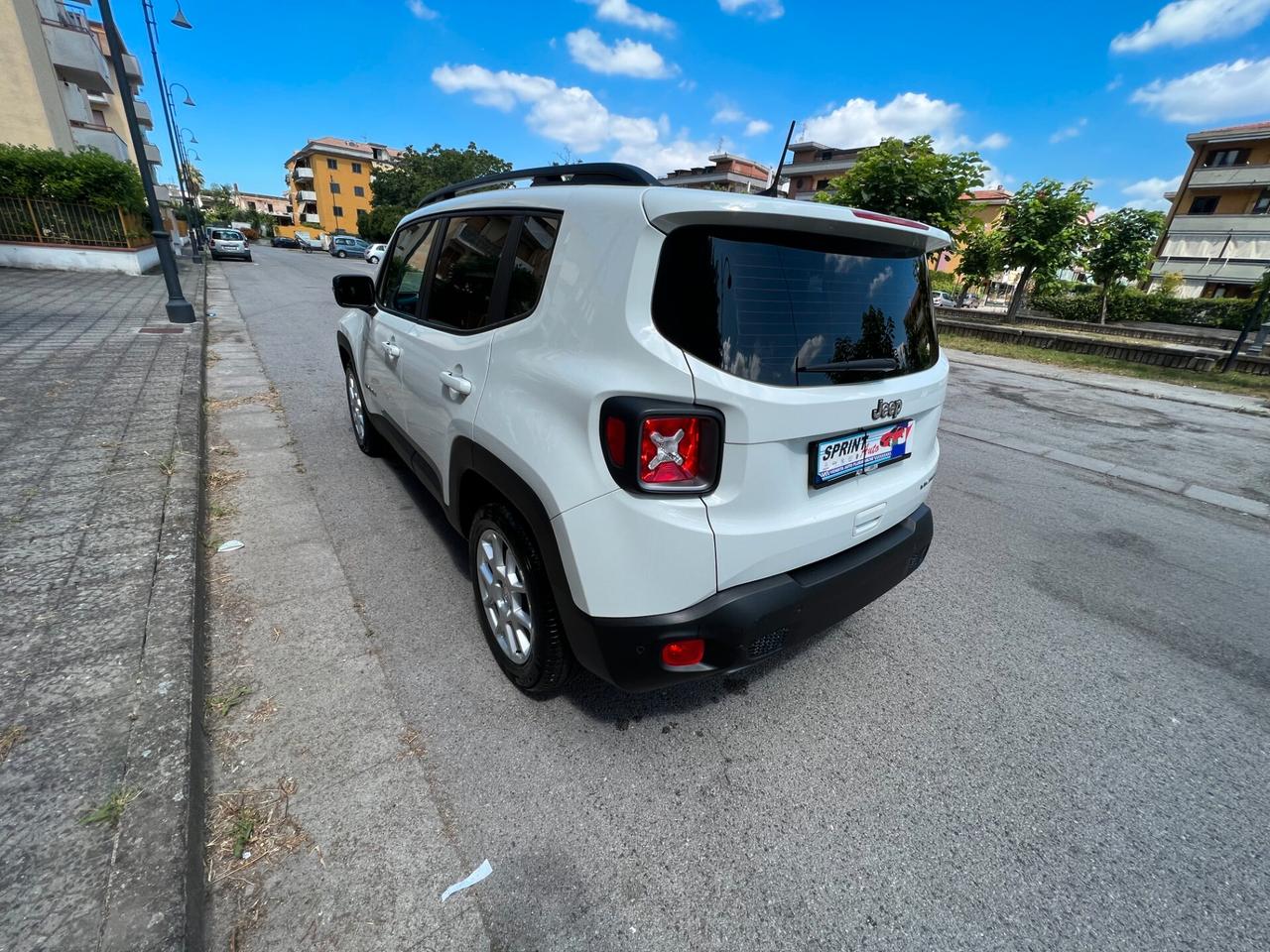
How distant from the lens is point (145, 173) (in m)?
8.69

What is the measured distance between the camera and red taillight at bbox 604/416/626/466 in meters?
1.51

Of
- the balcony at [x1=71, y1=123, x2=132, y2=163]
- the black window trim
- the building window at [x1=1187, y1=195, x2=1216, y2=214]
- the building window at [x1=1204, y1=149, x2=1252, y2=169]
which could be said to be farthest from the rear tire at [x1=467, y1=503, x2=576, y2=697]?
the building window at [x1=1204, y1=149, x2=1252, y2=169]

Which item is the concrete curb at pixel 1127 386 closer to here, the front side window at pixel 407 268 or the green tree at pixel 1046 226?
the green tree at pixel 1046 226

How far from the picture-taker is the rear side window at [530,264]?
74.0 inches

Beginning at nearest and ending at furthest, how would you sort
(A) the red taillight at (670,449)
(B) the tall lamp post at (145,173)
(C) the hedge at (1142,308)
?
1. (A) the red taillight at (670,449)
2. (B) the tall lamp post at (145,173)
3. (C) the hedge at (1142,308)

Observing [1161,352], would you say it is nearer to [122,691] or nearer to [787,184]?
[122,691]

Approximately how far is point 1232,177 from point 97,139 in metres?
58.0

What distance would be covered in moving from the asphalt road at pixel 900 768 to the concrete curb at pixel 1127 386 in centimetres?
752

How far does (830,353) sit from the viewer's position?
1.78 meters

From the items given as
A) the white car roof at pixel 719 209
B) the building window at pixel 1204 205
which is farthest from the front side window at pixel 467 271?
the building window at pixel 1204 205

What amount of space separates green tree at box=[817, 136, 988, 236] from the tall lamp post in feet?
42.7

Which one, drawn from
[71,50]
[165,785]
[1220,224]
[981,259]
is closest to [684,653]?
[165,785]

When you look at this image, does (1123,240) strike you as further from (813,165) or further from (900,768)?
(813,165)

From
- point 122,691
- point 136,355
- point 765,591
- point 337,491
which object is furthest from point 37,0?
point 765,591
